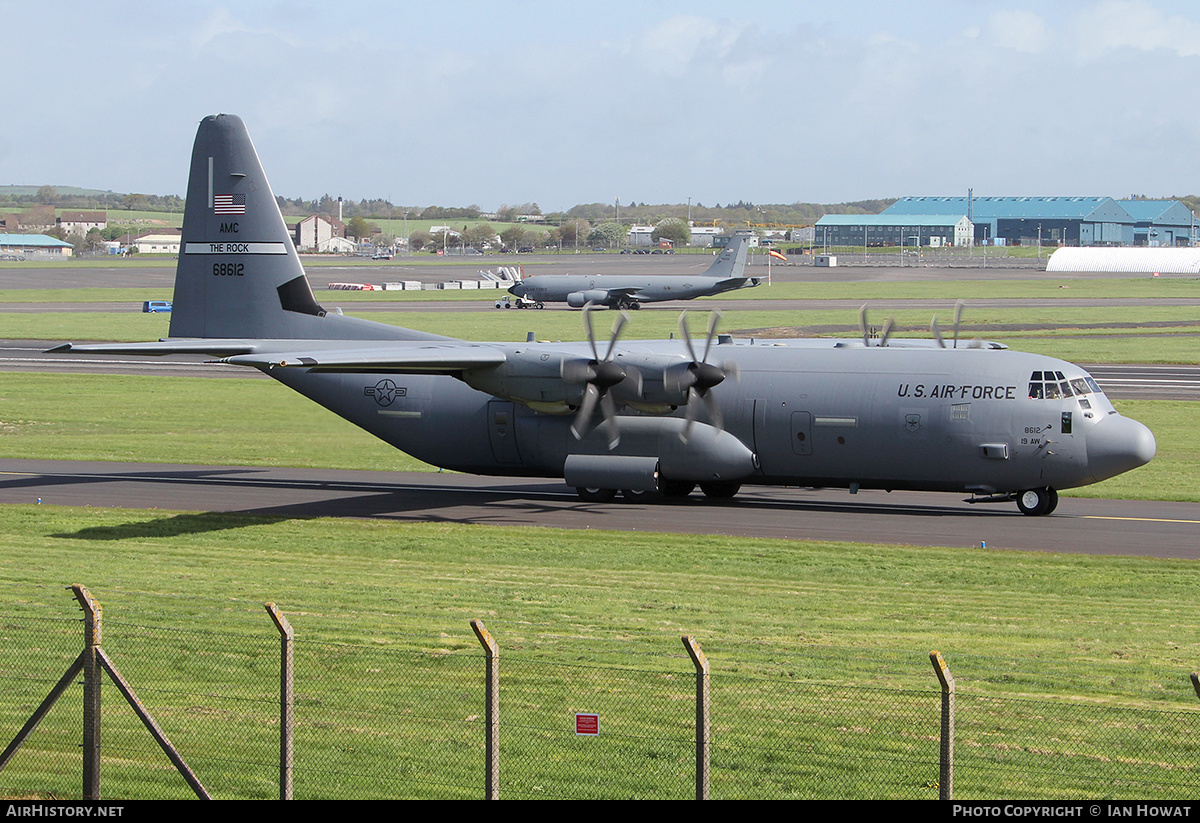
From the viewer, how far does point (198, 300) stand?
39125 millimetres

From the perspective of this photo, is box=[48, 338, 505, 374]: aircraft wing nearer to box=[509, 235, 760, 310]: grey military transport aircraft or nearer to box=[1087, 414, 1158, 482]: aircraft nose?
box=[1087, 414, 1158, 482]: aircraft nose

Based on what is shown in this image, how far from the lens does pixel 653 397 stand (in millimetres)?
31469

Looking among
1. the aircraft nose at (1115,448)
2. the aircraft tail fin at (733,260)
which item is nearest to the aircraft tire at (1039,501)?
the aircraft nose at (1115,448)

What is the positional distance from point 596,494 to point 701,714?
25.2m

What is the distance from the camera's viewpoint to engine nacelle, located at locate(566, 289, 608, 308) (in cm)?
11169

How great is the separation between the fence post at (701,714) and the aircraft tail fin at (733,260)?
10577 centimetres

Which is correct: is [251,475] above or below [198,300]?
below

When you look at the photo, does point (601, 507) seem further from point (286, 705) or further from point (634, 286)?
point (634, 286)

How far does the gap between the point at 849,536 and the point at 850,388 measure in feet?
14.9

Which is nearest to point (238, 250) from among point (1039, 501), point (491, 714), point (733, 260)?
point (1039, 501)

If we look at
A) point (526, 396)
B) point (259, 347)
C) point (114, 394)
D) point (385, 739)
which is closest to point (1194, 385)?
point (526, 396)

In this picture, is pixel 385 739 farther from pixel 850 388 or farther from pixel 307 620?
pixel 850 388

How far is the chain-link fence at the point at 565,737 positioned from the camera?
488 inches

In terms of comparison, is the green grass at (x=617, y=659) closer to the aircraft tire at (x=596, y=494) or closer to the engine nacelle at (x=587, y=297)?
the aircraft tire at (x=596, y=494)
